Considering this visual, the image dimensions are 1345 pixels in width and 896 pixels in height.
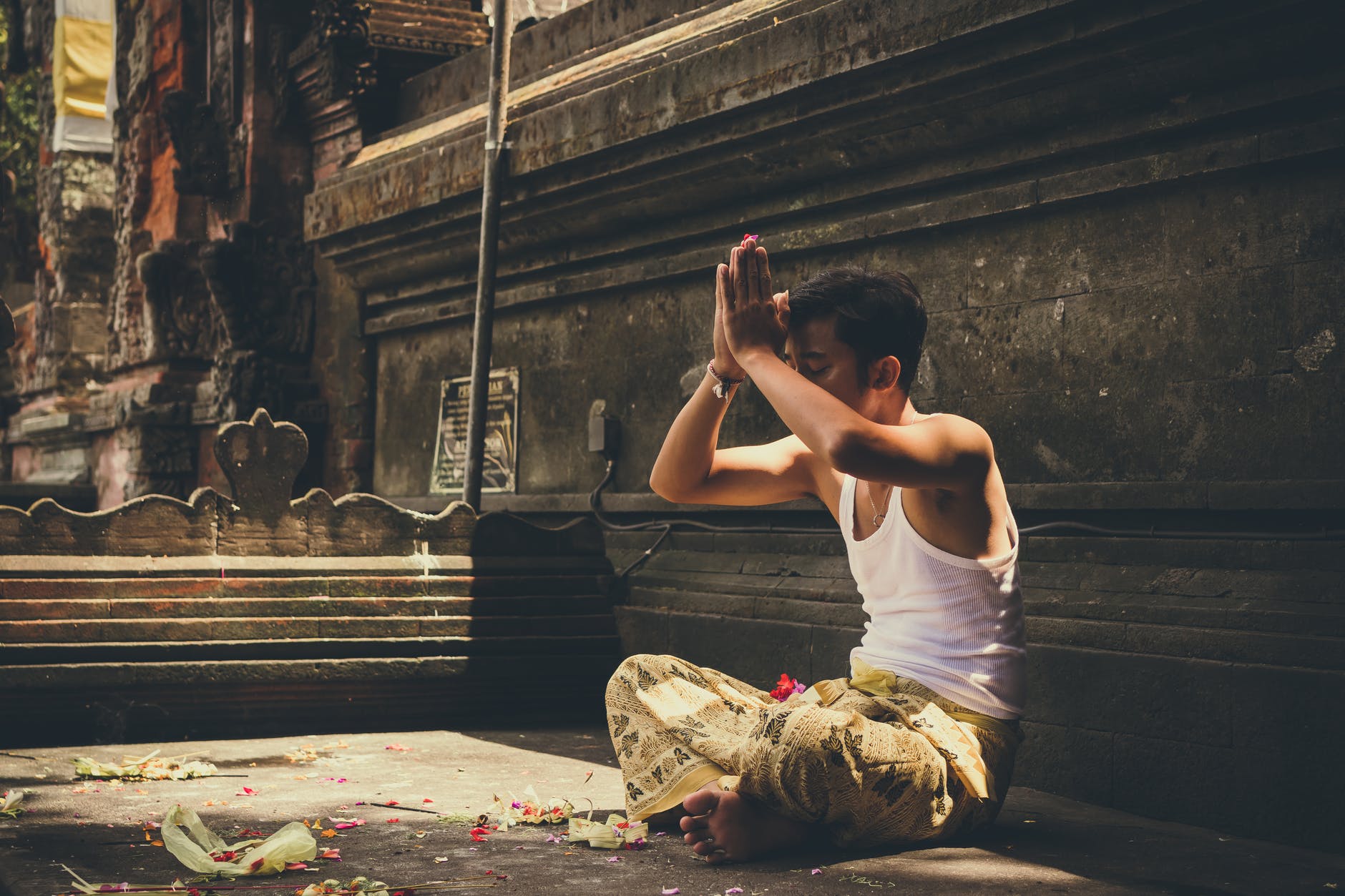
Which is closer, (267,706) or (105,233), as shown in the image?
(267,706)

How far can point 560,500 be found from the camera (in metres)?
7.53

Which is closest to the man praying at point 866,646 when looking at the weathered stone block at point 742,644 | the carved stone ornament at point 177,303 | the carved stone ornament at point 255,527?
the weathered stone block at point 742,644

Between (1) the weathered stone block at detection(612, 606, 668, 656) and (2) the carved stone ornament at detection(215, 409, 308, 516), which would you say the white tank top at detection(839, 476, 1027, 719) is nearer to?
(1) the weathered stone block at detection(612, 606, 668, 656)

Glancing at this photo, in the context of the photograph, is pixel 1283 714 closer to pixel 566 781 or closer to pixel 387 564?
pixel 566 781

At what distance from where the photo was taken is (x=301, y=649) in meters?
5.73

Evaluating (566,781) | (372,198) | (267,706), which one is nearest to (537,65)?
(372,198)

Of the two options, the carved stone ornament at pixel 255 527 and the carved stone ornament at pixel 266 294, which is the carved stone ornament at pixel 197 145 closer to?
the carved stone ornament at pixel 266 294

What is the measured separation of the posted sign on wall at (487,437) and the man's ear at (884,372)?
14.4ft

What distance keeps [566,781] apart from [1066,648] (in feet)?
5.38

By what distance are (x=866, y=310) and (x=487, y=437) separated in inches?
198

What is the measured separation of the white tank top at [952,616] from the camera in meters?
3.38

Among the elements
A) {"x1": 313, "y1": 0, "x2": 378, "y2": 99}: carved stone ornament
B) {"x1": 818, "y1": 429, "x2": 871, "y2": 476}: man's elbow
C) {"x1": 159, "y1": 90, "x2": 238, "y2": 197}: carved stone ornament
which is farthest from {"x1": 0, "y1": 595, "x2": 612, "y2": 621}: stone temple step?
{"x1": 159, "y1": 90, "x2": 238, "y2": 197}: carved stone ornament

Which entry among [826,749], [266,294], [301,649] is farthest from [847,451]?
[266,294]

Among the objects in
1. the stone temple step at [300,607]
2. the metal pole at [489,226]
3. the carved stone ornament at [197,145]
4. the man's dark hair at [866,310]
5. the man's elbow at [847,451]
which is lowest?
the stone temple step at [300,607]
